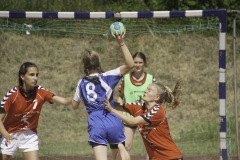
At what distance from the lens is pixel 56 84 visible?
9.65m

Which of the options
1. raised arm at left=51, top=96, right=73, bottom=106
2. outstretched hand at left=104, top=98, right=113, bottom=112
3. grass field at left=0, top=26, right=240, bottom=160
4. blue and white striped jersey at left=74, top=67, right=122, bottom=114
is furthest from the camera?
grass field at left=0, top=26, right=240, bottom=160

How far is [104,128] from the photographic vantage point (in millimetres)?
5652

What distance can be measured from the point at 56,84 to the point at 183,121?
2.35 m

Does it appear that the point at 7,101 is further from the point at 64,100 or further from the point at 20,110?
the point at 64,100

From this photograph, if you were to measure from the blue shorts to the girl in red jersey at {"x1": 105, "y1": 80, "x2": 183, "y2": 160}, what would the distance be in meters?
0.16

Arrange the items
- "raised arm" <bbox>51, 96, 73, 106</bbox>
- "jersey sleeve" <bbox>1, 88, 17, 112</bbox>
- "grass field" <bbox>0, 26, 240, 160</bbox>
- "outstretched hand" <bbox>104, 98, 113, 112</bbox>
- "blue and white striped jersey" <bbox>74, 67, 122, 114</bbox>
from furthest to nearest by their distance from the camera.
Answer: "grass field" <bbox>0, 26, 240, 160</bbox>
"raised arm" <bbox>51, 96, 73, 106</bbox>
"jersey sleeve" <bbox>1, 88, 17, 112</bbox>
"blue and white striped jersey" <bbox>74, 67, 122, 114</bbox>
"outstretched hand" <bbox>104, 98, 113, 112</bbox>

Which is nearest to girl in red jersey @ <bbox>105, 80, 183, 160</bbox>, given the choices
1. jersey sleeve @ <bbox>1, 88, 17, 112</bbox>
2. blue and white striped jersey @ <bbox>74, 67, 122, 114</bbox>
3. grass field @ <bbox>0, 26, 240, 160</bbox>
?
blue and white striped jersey @ <bbox>74, 67, 122, 114</bbox>

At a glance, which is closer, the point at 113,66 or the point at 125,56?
the point at 125,56

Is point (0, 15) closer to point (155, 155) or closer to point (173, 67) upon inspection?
point (155, 155)

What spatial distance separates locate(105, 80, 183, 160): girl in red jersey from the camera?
18.4ft

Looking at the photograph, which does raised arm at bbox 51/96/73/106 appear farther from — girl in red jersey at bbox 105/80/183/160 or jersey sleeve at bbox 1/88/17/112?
girl in red jersey at bbox 105/80/183/160

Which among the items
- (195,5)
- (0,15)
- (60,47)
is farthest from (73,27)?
(195,5)

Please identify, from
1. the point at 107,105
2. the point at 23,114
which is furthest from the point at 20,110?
the point at 107,105

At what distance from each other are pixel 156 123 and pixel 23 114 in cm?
159
